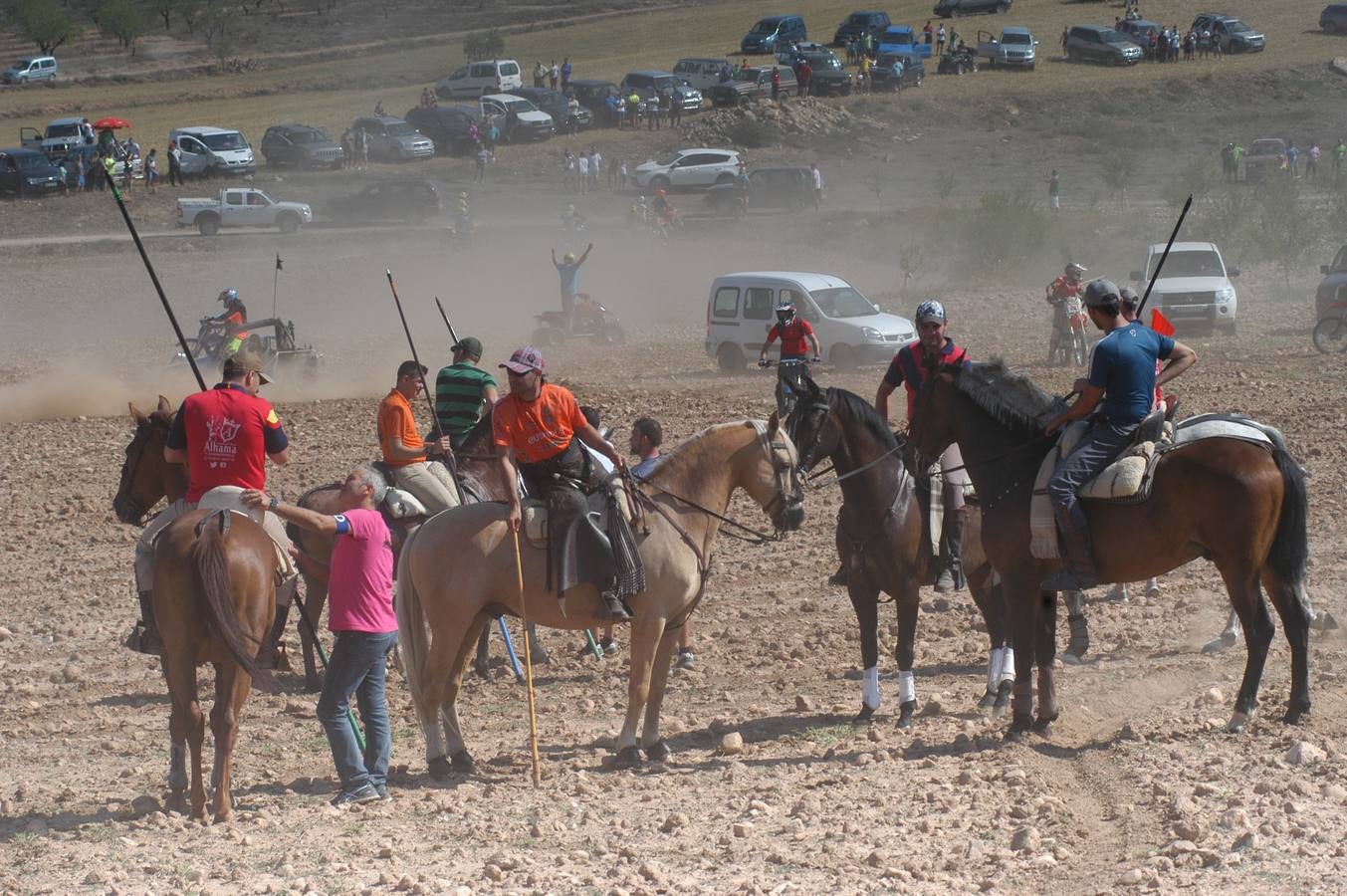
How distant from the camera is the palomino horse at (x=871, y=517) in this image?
9.45 metres

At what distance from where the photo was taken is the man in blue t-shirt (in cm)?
862

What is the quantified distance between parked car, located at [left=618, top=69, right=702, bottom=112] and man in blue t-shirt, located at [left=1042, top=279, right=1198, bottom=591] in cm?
5231

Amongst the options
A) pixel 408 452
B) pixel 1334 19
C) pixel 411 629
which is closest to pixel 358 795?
pixel 411 629

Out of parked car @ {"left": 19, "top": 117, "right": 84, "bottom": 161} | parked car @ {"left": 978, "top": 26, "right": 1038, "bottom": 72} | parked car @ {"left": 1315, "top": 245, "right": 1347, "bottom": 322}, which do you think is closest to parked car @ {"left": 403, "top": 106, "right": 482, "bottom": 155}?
parked car @ {"left": 19, "top": 117, "right": 84, "bottom": 161}

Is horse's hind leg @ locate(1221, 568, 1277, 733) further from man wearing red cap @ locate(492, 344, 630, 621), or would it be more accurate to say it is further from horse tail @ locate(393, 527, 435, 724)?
horse tail @ locate(393, 527, 435, 724)

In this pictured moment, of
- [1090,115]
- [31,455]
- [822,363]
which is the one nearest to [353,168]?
[1090,115]

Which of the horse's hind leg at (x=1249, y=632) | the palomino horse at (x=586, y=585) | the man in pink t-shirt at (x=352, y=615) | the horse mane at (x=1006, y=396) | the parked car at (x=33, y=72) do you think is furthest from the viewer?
the parked car at (x=33, y=72)

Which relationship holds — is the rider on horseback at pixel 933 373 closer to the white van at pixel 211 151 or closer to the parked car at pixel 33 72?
the white van at pixel 211 151

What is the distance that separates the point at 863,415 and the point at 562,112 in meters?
51.5

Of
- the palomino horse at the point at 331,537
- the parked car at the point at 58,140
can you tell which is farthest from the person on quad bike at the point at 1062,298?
the parked car at the point at 58,140

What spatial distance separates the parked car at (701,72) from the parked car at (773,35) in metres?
6.49

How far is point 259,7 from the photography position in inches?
3573

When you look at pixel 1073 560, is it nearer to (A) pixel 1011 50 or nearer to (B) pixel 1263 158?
(B) pixel 1263 158

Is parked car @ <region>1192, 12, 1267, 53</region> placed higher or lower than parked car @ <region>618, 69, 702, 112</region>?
higher
